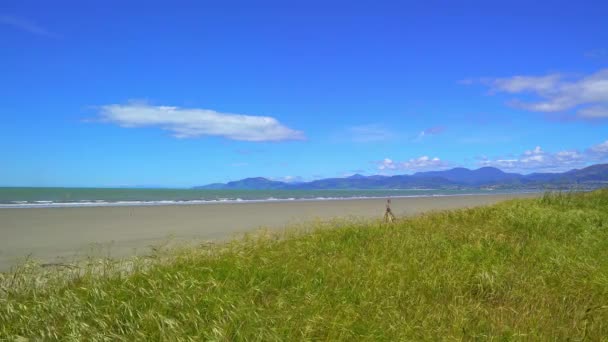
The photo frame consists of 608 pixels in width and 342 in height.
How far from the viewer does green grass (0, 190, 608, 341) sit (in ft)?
14.4

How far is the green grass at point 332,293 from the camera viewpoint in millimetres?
4379

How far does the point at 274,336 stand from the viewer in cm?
409

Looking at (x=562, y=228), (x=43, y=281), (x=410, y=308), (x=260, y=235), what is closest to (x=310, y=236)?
(x=260, y=235)

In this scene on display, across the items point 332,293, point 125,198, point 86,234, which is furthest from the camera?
point 125,198

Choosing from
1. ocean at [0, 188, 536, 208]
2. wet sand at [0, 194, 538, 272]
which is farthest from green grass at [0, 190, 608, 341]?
ocean at [0, 188, 536, 208]

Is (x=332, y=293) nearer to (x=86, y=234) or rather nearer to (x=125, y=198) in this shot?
(x=86, y=234)

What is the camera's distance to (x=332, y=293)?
553 centimetres

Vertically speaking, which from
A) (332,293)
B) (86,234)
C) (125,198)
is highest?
(125,198)

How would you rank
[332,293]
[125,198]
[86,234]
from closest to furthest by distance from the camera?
[332,293] < [86,234] < [125,198]

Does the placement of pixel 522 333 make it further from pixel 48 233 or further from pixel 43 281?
pixel 48 233

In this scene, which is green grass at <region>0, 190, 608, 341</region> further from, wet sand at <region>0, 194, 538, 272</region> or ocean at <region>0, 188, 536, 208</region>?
ocean at <region>0, 188, 536, 208</region>

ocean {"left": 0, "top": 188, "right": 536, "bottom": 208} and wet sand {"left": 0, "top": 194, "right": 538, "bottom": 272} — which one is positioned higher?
ocean {"left": 0, "top": 188, "right": 536, "bottom": 208}

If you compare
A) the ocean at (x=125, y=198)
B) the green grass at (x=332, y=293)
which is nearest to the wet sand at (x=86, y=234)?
the green grass at (x=332, y=293)

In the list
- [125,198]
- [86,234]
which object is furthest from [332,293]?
[125,198]
